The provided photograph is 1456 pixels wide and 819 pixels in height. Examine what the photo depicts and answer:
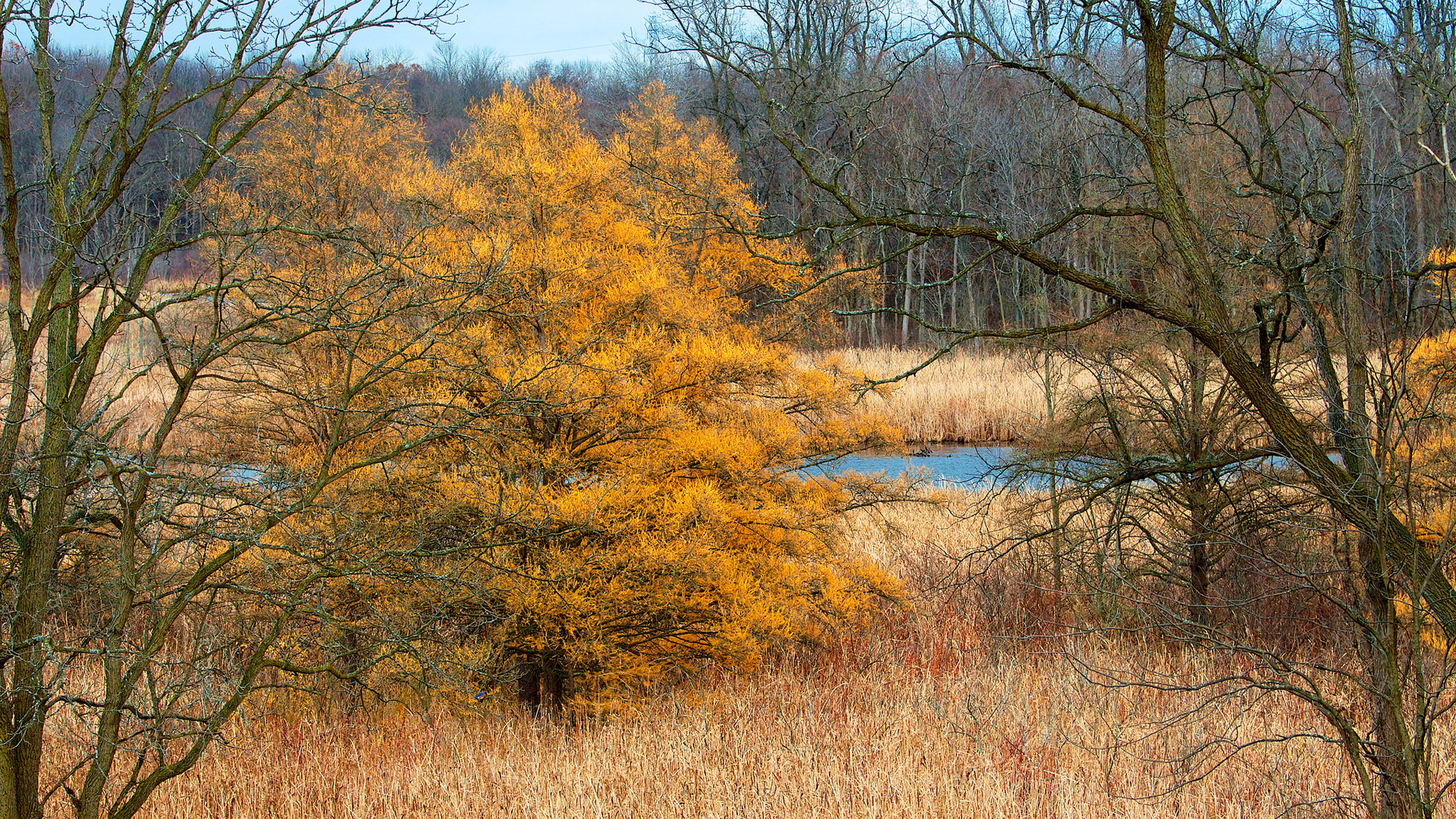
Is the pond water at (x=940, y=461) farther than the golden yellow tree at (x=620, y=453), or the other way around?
the pond water at (x=940, y=461)

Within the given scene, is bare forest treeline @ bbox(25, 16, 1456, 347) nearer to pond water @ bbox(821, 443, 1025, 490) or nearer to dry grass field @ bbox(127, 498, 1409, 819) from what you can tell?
dry grass field @ bbox(127, 498, 1409, 819)

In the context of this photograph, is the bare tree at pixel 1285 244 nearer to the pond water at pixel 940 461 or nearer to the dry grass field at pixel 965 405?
the pond water at pixel 940 461

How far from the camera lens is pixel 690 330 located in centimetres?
1007

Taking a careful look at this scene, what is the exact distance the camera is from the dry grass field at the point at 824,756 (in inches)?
238

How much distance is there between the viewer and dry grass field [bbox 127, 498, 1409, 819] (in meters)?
6.04

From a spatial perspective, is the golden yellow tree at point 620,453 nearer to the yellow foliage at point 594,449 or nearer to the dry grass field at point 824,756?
the yellow foliage at point 594,449

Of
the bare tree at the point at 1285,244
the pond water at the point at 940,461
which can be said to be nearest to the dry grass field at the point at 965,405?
the pond water at the point at 940,461

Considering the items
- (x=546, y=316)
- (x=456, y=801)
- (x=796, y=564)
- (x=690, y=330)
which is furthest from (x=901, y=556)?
(x=456, y=801)

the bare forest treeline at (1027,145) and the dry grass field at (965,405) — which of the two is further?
the dry grass field at (965,405)

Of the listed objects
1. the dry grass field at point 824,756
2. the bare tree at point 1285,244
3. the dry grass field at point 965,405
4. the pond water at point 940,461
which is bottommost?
the dry grass field at point 824,756

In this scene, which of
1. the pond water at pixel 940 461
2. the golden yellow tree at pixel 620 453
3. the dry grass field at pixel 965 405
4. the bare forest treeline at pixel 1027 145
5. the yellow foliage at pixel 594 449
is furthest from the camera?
the dry grass field at pixel 965 405

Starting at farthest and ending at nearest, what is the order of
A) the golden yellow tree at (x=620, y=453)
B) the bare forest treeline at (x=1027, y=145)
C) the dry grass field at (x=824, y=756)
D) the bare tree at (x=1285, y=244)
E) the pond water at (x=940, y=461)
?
the pond water at (x=940, y=461)
the golden yellow tree at (x=620, y=453)
the dry grass field at (x=824, y=756)
the bare forest treeline at (x=1027, y=145)
the bare tree at (x=1285, y=244)

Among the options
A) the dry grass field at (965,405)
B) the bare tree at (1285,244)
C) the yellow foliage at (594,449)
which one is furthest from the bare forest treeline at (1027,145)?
the dry grass field at (965,405)

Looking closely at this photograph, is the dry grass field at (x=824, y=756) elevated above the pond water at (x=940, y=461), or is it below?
below
